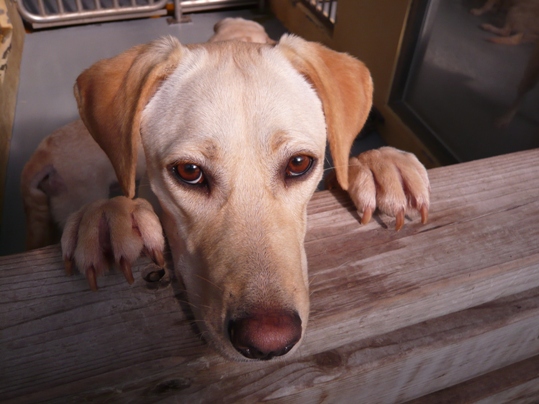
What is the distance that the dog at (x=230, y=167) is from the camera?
131cm

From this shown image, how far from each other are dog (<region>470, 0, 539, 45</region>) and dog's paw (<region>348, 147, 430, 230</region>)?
2229 mm

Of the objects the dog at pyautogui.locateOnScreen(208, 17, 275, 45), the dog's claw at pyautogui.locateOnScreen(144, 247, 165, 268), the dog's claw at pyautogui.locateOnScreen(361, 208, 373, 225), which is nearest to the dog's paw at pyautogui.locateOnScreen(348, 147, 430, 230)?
the dog's claw at pyautogui.locateOnScreen(361, 208, 373, 225)

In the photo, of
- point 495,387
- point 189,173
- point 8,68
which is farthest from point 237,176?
point 8,68

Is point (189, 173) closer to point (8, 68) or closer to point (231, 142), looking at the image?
point (231, 142)

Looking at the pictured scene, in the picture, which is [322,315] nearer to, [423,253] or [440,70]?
[423,253]

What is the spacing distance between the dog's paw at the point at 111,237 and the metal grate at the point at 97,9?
502 centimetres

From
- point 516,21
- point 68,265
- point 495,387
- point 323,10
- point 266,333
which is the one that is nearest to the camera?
point 266,333

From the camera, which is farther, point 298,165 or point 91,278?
point 298,165

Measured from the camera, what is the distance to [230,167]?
1.49 metres

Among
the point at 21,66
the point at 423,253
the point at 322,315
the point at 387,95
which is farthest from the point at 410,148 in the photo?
the point at 21,66

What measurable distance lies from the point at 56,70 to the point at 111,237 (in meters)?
4.47

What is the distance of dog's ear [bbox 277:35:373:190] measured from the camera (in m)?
1.70

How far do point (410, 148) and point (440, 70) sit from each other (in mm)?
723

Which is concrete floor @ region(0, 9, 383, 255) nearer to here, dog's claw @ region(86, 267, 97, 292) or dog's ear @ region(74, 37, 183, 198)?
dog's ear @ region(74, 37, 183, 198)
